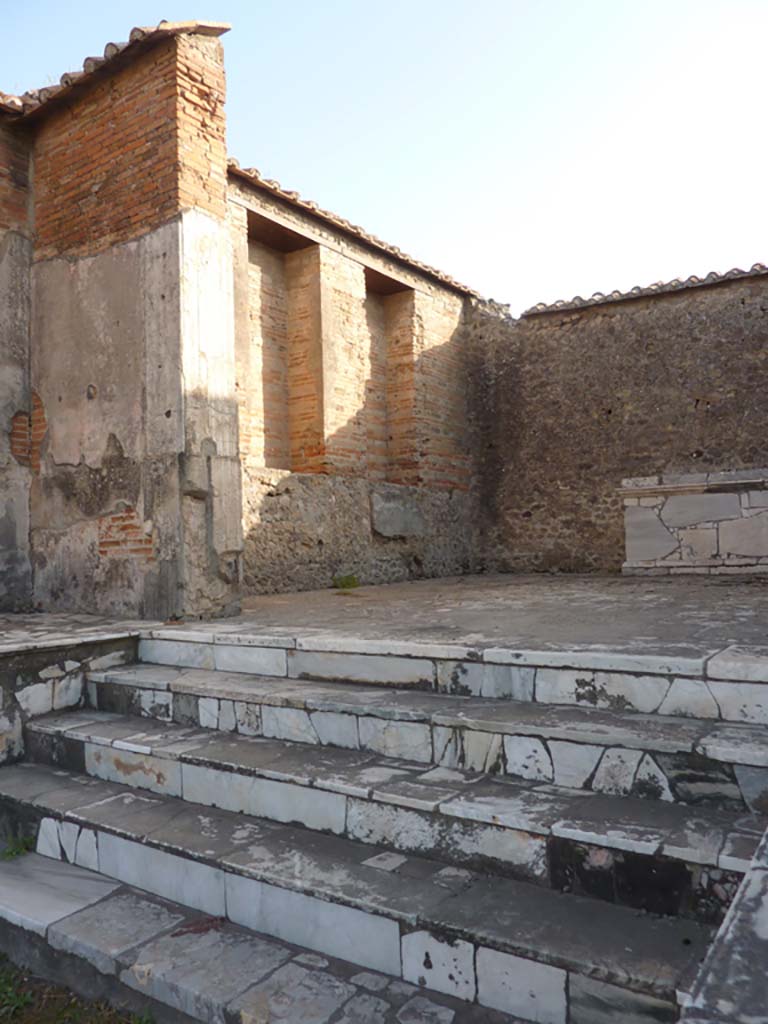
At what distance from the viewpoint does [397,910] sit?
80.0 inches

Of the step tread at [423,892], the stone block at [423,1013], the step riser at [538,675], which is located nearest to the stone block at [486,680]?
the step riser at [538,675]

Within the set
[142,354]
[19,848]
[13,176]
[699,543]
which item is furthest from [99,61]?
[699,543]

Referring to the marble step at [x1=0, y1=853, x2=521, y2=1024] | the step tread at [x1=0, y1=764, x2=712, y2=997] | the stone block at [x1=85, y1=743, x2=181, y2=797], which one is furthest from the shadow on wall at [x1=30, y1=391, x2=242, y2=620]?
the marble step at [x1=0, y1=853, x2=521, y2=1024]

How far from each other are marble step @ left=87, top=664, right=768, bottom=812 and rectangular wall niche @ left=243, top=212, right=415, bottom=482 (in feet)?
15.8

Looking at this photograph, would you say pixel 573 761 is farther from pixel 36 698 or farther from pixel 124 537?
pixel 124 537

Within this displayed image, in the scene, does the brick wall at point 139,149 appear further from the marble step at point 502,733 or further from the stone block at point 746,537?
the stone block at point 746,537

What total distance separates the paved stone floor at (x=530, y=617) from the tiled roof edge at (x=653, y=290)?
4611 millimetres

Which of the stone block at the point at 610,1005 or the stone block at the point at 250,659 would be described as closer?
the stone block at the point at 610,1005

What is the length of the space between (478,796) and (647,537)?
570 cm

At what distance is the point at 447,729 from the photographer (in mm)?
2664

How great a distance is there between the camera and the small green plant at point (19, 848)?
10.1ft

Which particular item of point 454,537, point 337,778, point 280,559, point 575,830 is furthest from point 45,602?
point 454,537

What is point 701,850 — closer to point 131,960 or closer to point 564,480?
point 131,960

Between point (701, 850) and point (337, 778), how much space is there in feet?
3.95
